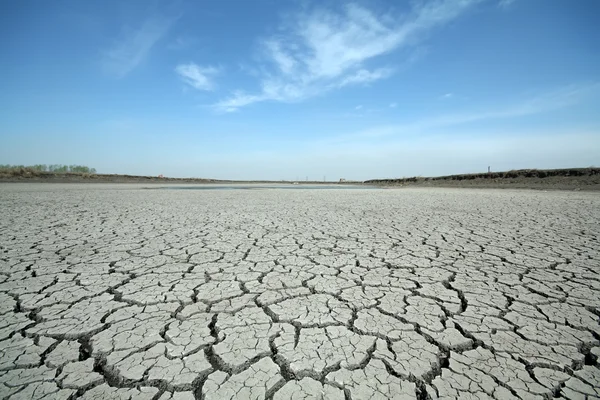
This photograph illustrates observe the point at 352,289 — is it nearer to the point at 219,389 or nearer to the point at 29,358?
the point at 219,389

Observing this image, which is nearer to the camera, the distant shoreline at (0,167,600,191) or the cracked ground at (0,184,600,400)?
the cracked ground at (0,184,600,400)

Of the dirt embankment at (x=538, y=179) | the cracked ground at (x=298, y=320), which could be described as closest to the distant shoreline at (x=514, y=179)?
the dirt embankment at (x=538, y=179)

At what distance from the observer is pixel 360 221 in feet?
16.5

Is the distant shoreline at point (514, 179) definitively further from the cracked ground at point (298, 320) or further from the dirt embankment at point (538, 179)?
the cracked ground at point (298, 320)

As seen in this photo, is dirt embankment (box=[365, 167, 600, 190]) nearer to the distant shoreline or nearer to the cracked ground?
the distant shoreline

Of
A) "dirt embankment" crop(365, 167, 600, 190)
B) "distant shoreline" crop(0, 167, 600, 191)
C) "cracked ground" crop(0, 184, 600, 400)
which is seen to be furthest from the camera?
"distant shoreline" crop(0, 167, 600, 191)

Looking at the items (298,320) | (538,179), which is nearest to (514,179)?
(538,179)

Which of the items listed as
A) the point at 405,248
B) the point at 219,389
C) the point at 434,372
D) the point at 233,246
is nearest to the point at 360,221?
the point at 405,248

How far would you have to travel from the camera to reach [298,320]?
1585mm

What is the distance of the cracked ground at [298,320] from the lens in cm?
110

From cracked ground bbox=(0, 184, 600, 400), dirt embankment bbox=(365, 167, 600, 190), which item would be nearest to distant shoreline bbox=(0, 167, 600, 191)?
dirt embankment bbox=(365, 167, 600, 190)

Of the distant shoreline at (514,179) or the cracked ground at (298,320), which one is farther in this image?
the distant shoreline at (514,179)

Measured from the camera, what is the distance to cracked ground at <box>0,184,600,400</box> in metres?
1.10

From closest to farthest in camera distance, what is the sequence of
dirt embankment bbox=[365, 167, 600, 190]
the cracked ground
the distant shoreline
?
the cracked ground < dirt embankment bbox=[365, 167, 600, 190] < the distant shoreline
